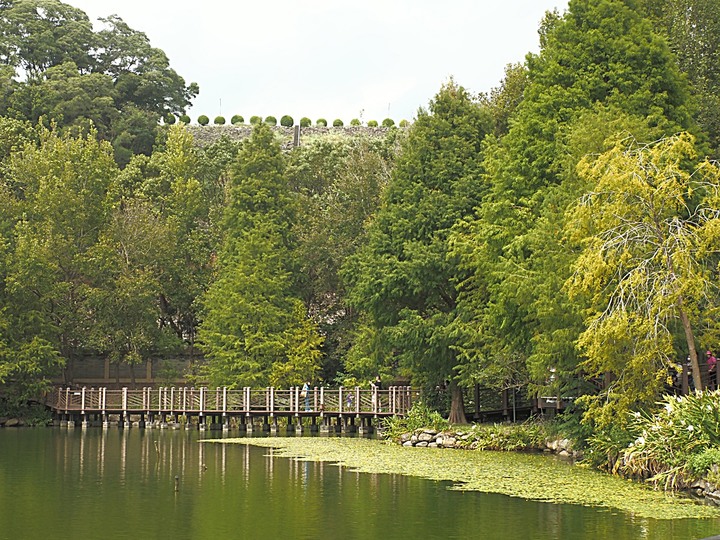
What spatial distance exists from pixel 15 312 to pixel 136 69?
35.0 meters

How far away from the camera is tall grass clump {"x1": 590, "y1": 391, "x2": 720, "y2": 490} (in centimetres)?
1888

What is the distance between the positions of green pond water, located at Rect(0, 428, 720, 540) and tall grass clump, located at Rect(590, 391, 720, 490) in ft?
4.69

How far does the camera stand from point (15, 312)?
151ft

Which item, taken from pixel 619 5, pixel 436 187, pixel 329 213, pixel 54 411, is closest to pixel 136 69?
pixel 329 213

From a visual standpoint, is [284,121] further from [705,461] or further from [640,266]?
[705,461]

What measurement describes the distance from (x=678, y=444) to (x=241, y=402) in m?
24.6

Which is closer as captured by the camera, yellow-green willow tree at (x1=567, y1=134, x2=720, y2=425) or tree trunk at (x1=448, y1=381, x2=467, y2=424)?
yellow-green willow tree at (x1=567, y1=134, x2=720, y2=425)

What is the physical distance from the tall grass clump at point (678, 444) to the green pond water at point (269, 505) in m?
1.43

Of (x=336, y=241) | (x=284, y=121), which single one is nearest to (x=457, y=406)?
(x=336, y=241)

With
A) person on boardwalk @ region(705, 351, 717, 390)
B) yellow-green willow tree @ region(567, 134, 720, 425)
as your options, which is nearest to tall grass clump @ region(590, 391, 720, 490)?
yellow-green willow tree @ region(567, 134, 720, 425)

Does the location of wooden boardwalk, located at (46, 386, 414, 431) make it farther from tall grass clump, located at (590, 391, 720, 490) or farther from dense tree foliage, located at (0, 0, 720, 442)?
tall grass clump, located at (590, 391, 720, 490)

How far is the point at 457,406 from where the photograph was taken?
33531 mm

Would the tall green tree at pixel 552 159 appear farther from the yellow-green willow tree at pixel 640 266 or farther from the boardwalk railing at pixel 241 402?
the boardwalk railing at pixel 241 402

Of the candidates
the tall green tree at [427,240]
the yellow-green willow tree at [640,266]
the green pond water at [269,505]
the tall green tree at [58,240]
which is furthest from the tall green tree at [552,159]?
the tall green tree at [58,240]
